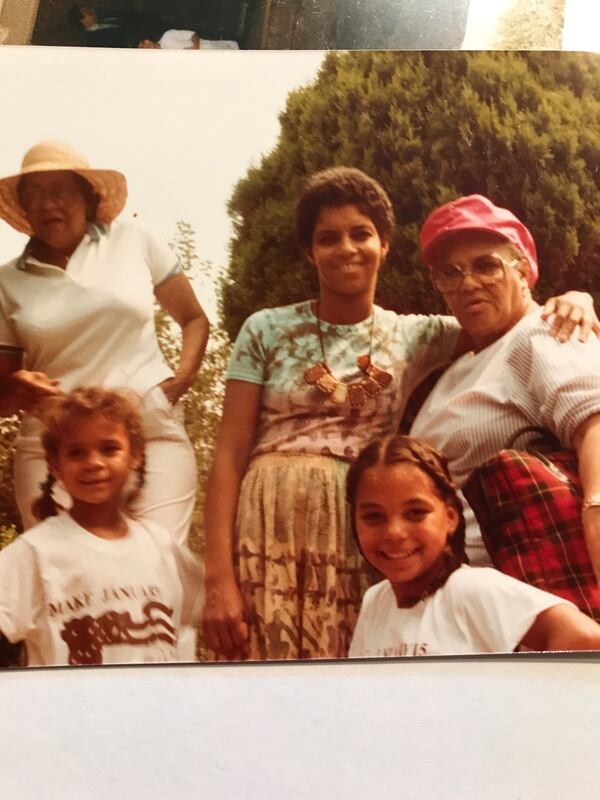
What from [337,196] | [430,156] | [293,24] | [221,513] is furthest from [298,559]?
[293,24]

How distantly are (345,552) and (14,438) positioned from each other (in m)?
0.59

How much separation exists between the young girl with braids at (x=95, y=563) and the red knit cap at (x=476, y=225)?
57cm

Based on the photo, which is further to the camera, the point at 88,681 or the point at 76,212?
the point at 76,212

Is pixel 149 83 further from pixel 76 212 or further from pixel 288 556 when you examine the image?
pixel 288 556

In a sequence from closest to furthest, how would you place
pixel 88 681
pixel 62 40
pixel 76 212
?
pixel 88 681
pixel 76 212
pixel 62 40

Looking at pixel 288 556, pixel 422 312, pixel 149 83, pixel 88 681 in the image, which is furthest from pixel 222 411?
pixel 149 83

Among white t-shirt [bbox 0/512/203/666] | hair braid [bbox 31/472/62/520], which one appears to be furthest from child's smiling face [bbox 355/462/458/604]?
hair braid [bbox 31/472/62/520]

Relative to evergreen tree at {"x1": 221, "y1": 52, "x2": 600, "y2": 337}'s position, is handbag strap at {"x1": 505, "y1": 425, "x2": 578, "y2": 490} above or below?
below

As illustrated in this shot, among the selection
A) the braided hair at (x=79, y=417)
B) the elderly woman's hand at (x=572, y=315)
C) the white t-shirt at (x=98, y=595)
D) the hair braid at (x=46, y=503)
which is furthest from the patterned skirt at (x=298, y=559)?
the elderly woman's hand at (x=572, y=315)

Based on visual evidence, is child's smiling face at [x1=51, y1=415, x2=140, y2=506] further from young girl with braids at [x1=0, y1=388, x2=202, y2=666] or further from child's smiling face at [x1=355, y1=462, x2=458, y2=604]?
child's smiling face at [x1=355, y1=462, x2=458, y2=604]

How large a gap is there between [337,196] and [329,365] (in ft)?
0.95

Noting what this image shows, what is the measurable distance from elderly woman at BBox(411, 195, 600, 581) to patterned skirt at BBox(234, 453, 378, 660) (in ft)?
0.59

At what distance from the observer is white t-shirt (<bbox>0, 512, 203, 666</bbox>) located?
4.80 ft

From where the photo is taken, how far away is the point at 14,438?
5.01 ft
